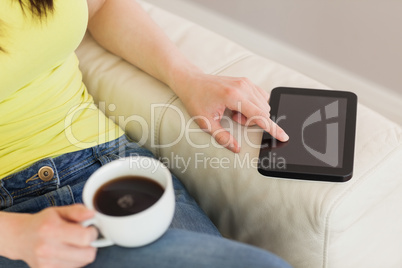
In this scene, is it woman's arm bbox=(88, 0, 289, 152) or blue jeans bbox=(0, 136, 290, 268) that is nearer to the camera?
blue jeans bbox=(0, 136, 290, 268)

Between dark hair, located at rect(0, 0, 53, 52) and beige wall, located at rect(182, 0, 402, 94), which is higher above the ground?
dark hair, located at rect(0, 0, 53, 52)

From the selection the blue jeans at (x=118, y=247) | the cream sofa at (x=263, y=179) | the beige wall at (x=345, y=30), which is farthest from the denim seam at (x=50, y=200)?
the beige wall at (x=345, y=30)

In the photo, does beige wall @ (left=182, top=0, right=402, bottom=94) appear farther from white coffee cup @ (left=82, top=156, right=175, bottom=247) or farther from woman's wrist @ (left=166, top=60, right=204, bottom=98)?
white coffee cup @ (left=82, top=156, right=175, bottom=247)

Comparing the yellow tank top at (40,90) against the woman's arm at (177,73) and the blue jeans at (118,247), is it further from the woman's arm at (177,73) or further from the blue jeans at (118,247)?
the woman's arm at (177,73)

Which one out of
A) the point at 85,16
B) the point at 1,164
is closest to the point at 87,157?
the point at 1,164

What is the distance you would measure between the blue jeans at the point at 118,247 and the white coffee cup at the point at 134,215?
0.03 meters

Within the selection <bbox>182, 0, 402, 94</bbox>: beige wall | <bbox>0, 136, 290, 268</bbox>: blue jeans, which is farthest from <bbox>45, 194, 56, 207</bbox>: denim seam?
<bbox>182, 0, 402, 94</bbox>: beige wall

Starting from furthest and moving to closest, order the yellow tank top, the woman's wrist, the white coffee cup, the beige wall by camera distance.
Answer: the beige wall, the woman's wrist, the yellow tank top, the white coffee cup

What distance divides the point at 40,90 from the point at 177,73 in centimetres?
25

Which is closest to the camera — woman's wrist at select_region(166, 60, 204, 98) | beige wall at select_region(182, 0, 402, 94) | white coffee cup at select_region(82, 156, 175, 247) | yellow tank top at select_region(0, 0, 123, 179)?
white coffee cup at select_region(82, 156, 175, 247)

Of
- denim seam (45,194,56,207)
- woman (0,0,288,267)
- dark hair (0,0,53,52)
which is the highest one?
dark hair (0,0,53,52)

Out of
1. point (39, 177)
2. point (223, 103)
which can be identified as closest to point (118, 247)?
point (39, 177)

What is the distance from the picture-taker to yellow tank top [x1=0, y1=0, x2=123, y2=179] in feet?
2.79

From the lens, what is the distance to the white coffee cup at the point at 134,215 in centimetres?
64
